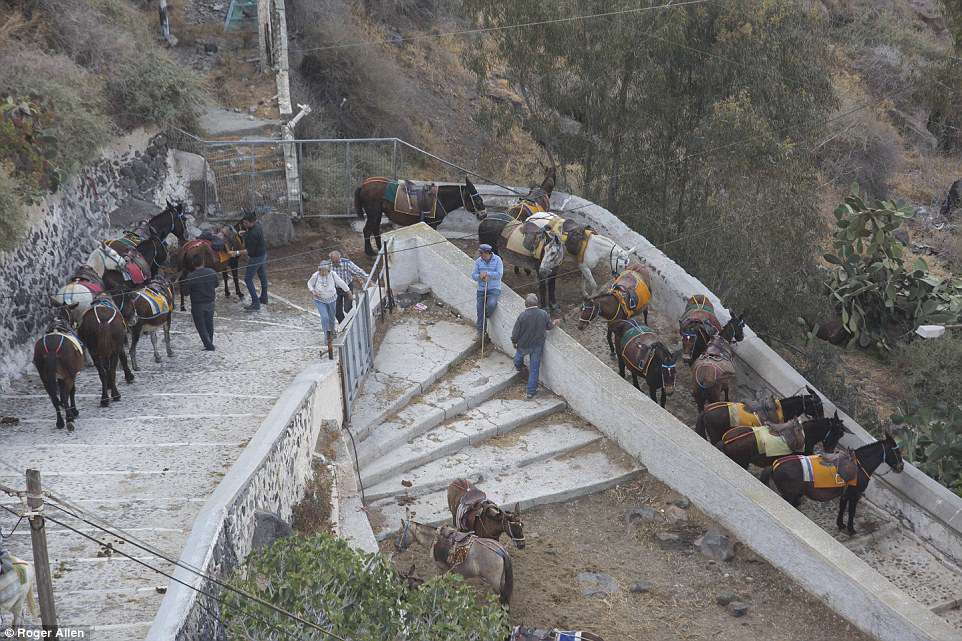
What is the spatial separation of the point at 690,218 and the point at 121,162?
1101 cm

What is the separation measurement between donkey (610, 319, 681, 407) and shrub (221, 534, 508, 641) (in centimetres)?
505

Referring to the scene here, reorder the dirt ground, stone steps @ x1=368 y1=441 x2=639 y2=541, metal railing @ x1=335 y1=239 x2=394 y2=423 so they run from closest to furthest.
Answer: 1. the dirt ground
2. stone steps @ x1=368 y1=441 x2=639 y2=541
3. metal railing @ x1=335 y1=239 x2=394 y2=423

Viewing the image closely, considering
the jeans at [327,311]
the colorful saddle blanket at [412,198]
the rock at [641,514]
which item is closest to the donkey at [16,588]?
the jeans at [327,311]

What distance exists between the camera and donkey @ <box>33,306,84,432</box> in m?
10.6

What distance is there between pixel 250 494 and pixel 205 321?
16.5 feet

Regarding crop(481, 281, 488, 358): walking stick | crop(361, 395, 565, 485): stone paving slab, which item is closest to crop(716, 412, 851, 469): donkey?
crop(361, 395, 565, 485): stone paving slab

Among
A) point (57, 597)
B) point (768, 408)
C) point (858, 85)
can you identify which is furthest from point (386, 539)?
point (858, 85)

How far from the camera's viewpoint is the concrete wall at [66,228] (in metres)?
12.8

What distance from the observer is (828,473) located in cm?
1064

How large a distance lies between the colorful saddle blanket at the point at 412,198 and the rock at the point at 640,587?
8.34 meters

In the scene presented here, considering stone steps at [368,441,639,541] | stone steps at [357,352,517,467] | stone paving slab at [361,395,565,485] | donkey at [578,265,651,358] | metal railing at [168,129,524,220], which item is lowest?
stone steps at [368,441,639,541]

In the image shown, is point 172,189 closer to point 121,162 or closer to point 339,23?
point 121,162

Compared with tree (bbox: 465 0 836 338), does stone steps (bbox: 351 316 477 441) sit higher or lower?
lower

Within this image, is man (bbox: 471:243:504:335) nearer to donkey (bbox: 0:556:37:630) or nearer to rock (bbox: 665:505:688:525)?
rock (bbox: 665:505:688:525)
